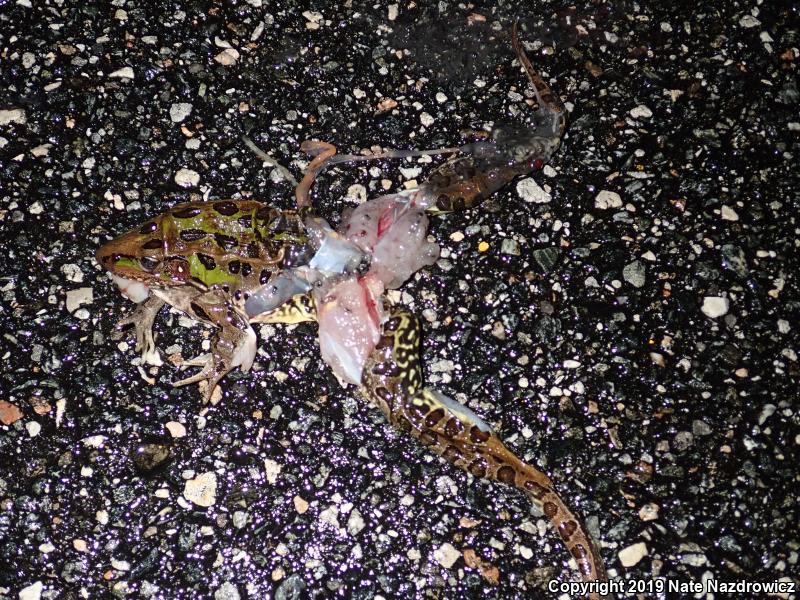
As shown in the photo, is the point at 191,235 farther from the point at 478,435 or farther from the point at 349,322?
the point at 478,435

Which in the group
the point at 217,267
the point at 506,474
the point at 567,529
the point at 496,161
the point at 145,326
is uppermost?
the point at 496,161

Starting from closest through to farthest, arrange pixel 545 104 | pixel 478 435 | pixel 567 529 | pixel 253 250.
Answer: pixel 567 529 → pixel 478 435 → pixel 253 250 → pixel 545 104

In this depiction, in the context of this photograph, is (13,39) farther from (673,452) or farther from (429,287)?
(673,452)

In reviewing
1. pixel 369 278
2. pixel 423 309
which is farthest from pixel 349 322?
pixel 423 309

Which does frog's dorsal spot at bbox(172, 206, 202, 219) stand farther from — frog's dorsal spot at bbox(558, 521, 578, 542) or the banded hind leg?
frog's dorsal spot at bbox(558, 521, 578, 542)

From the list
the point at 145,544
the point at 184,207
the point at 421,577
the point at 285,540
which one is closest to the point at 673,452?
the point at 421,577

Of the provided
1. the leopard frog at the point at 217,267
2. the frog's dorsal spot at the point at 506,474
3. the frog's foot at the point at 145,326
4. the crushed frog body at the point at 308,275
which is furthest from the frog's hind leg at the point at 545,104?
the frog's foot at the point at 145,326

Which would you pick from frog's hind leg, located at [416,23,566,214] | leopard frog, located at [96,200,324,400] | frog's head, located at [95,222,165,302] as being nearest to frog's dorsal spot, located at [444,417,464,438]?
leopard frog, located at [96,200,324,400]

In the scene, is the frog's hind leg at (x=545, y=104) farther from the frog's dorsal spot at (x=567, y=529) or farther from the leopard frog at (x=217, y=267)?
the frog's dorsal spot at (x=567, y=529)
